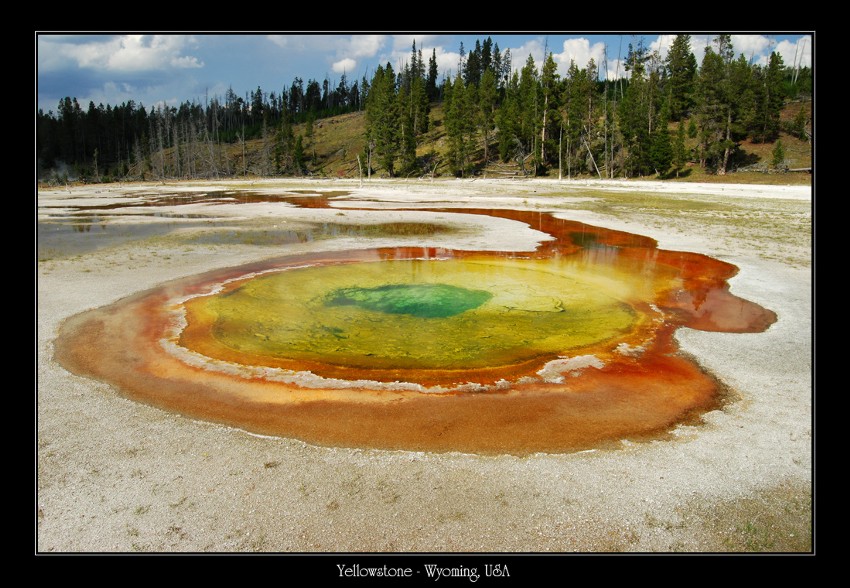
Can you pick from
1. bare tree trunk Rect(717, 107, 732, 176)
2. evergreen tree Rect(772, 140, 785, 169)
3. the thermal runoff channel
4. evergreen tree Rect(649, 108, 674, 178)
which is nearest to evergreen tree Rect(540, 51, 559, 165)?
evergreen tree Rect(649, 108, 674, 178)

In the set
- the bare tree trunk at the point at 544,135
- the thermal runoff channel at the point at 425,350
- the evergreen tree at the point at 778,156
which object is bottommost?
the thermal runoff channel at the point at 425,350

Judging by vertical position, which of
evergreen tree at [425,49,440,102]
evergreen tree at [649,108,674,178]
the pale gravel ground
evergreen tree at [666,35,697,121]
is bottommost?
the pale gravel ground

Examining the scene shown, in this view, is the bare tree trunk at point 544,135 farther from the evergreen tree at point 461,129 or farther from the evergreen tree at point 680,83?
the evergreen tree at point 680,83

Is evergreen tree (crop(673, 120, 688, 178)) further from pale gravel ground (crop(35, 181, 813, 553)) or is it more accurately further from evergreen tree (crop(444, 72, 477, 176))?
pale gravel ground (crop(35, 181, 813, 553))

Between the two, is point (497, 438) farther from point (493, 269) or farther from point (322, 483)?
point (493, 269)

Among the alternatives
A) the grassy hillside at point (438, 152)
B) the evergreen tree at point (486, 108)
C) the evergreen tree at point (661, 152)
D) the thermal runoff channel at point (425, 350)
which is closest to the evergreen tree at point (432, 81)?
the grassy hillside at point (438, 152)
